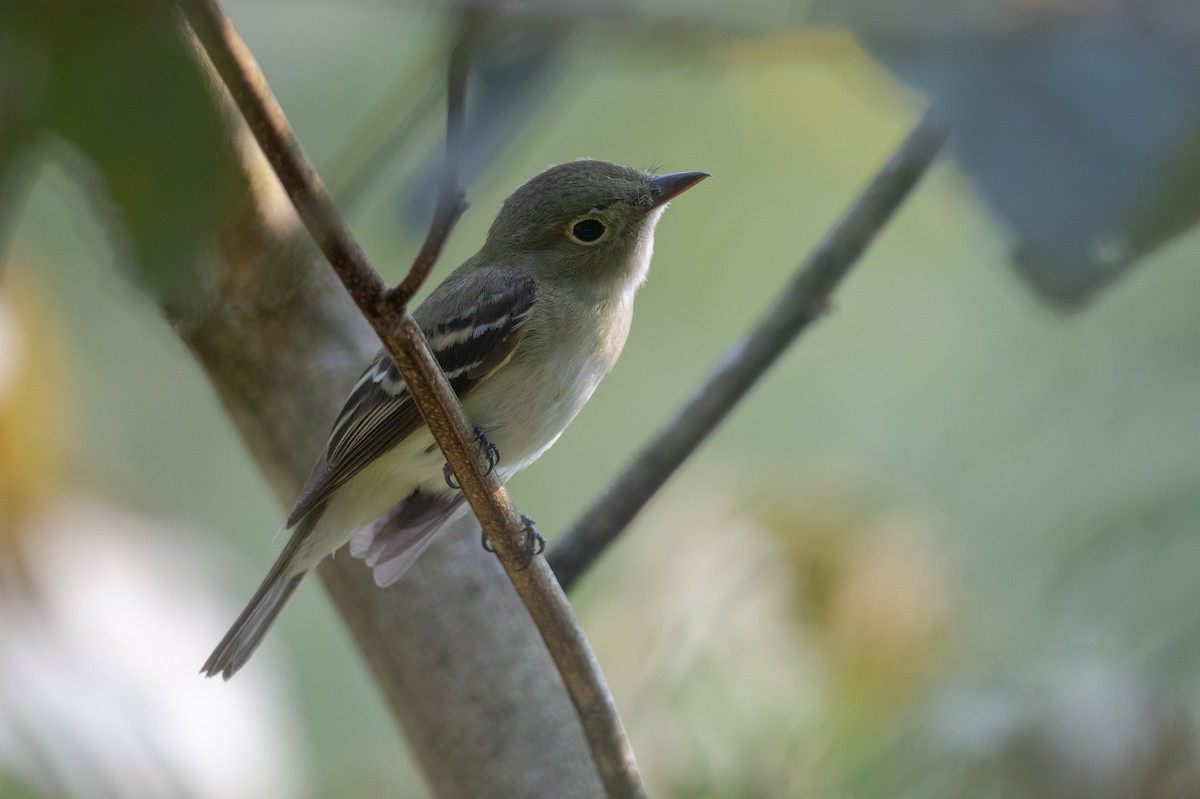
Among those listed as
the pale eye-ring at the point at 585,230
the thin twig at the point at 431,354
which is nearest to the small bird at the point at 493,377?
the pale eye-ring at the point at 585,230

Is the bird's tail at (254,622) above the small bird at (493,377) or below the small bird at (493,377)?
below

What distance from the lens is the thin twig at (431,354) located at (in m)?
1.06

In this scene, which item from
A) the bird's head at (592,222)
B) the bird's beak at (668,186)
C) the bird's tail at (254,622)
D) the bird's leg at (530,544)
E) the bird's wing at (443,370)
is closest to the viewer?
the bird's leg at (530,544)

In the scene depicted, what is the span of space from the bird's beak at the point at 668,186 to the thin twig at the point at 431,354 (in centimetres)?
115

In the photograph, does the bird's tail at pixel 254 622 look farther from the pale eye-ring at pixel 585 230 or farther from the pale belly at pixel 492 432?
the pale eye-ring at pixel 585 230

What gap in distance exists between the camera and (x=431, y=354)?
1421mm

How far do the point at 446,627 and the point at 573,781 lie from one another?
15.3 inches

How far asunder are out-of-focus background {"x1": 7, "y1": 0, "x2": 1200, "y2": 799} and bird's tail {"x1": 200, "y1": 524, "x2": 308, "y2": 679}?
0.23ft

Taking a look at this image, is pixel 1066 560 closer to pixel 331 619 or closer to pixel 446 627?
pixel 446 627

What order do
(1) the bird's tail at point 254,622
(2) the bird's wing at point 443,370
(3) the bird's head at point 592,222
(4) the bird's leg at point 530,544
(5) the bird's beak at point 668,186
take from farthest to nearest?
(3) the bird's head at point 592,222 → (5) the bird's beak at point 668,186 → (1) the bird's tail at point 254,622 → (2) the bird's wing at point 443,370 → (4) the bird's leg at point 530,544

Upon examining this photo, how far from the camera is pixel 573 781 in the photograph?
212 centimetres

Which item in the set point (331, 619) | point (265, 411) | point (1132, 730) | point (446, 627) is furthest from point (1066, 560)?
point (331, 619)

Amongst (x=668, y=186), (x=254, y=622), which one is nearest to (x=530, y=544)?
(x=254, y=622)

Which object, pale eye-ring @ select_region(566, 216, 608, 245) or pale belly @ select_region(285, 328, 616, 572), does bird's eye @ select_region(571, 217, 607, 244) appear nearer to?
pale eye-ring @ select_region(566, 216, 608, 245)
